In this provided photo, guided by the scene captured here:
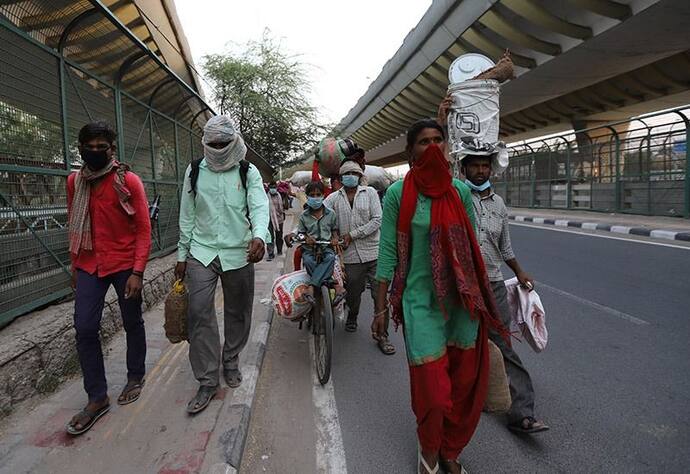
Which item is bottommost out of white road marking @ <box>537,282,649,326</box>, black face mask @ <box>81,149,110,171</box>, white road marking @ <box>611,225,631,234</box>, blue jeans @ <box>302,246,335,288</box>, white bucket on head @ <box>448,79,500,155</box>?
white road marking @ <box>537,282,649,326</box>

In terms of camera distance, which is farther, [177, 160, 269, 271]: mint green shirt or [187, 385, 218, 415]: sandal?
[177, 160, 269, 271]: mint green shirt

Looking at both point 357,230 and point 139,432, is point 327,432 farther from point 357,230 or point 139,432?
point 357,230

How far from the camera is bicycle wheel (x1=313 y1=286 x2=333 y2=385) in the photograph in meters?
3.26

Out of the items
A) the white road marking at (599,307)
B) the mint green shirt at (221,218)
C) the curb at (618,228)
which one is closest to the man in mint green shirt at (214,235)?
the mint green shirt at (221,218)

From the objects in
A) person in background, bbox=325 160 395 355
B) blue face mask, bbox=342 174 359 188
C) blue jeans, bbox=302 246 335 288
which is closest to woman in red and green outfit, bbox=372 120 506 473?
blue jeans, bbox=302 246 335 288

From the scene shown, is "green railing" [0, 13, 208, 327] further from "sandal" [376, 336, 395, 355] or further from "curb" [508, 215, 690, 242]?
"curb" [508, 215, 690, 242]

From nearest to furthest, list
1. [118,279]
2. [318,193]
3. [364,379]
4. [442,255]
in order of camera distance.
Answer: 1. [442,255]
2. [118,279]
3. [364,379]
4. [318,193]

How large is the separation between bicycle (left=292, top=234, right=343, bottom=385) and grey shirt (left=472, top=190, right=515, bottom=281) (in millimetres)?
1263

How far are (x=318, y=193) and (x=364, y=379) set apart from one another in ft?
5.76

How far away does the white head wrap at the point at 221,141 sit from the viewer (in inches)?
114

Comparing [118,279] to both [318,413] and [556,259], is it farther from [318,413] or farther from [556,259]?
[556,259]

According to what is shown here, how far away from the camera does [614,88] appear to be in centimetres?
1739

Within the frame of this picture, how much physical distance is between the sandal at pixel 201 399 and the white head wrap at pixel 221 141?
144cm

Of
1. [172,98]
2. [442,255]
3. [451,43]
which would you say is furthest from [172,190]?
[451,43]
